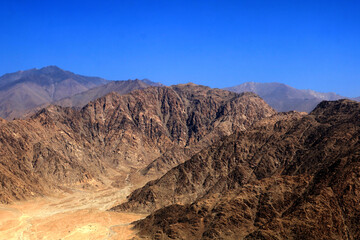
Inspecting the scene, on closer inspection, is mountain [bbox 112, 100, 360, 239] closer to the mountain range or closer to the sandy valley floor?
the mountain range

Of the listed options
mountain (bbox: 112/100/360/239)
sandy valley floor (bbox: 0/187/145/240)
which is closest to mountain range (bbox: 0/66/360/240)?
mountain (bbox: 112/100/360/239)

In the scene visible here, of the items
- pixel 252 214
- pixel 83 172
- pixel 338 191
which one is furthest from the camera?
pixel 83 172

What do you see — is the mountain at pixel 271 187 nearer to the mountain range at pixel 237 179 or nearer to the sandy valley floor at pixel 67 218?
the mountain range at pixel 237 179

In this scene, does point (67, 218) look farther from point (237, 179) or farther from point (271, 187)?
point (271, 187)

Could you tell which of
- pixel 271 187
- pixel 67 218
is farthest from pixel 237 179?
pixel 67 218

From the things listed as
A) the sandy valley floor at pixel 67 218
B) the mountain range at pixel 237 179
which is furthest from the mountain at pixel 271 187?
the sandy valley floor at pixel 67 218

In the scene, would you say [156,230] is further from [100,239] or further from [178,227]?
[100,239]

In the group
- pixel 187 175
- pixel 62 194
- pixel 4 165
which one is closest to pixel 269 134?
pixel 187 175
